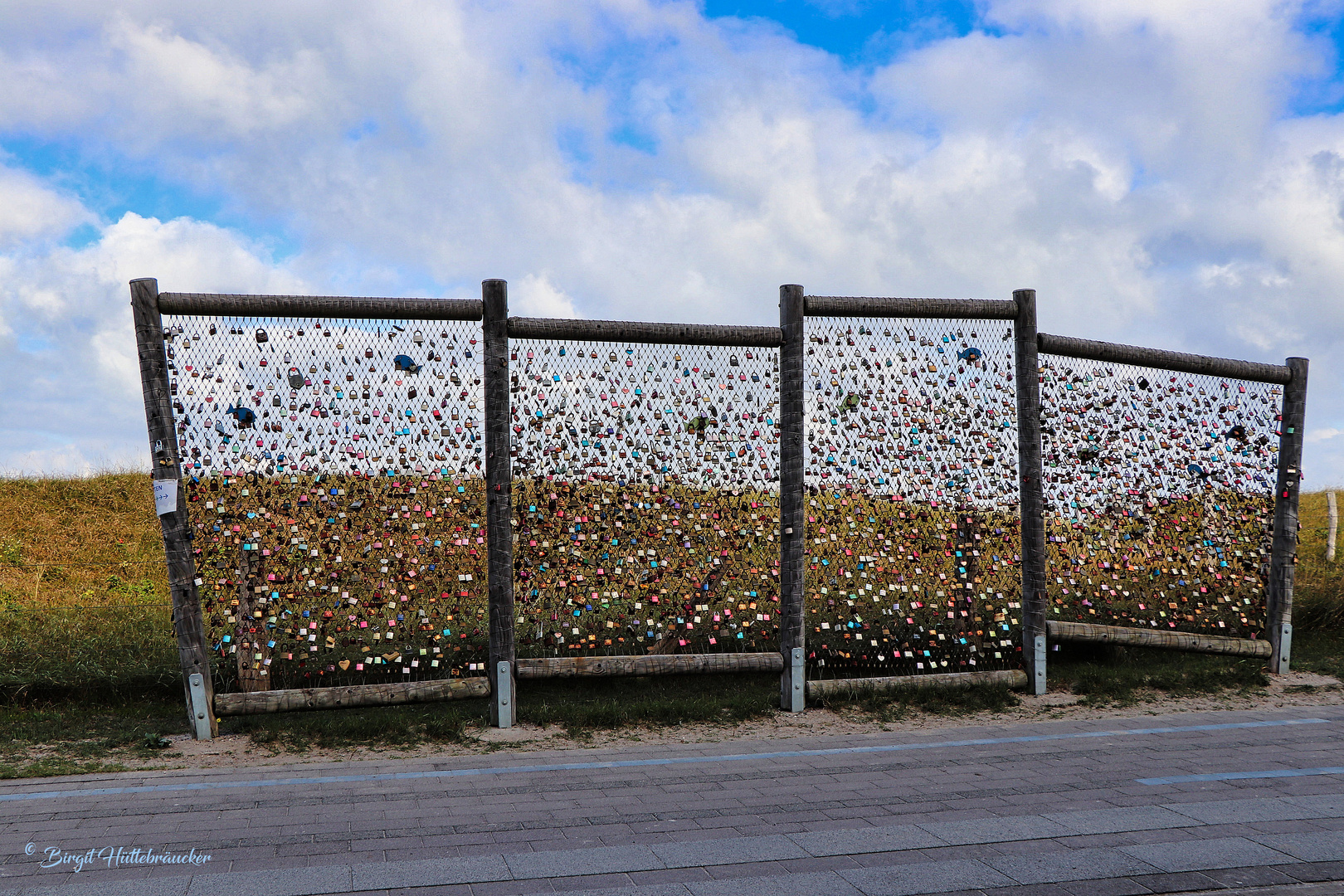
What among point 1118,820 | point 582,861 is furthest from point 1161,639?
point 582,861

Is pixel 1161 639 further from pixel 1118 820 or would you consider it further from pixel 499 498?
pixel 499 498

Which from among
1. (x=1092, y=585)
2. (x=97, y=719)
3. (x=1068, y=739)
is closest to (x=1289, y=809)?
(x=1068, y=739)

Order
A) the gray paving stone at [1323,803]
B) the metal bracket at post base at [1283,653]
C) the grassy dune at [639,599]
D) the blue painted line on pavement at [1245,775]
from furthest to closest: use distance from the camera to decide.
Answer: the metal bracket at post base at [1283,653], the grassy dune at [639,599], the blue painted line on pavement at [1245,775], the gray paving stone at [1323,803]

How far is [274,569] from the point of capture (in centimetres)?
631

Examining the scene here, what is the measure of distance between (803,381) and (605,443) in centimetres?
153

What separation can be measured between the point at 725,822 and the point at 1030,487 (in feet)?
13.8

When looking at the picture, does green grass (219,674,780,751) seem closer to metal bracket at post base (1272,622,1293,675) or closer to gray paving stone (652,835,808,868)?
gray paving stone (652,835,808,868)

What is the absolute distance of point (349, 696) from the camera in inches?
250

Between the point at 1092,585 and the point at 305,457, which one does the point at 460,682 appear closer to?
the point at 305,457

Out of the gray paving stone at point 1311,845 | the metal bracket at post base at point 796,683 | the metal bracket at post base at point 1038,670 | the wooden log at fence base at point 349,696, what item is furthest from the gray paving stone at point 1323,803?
the wooden log at fence base at point 349,696

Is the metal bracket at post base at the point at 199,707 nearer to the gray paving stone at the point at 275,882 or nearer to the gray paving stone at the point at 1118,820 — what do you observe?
the gray paving stone at the point at 275,882

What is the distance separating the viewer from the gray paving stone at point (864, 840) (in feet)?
13.3

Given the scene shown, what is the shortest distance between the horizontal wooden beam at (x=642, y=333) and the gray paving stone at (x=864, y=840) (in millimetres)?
3568

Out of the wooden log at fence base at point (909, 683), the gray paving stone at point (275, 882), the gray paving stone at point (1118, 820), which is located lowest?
the wooden log at fence base at point (909, 683)
